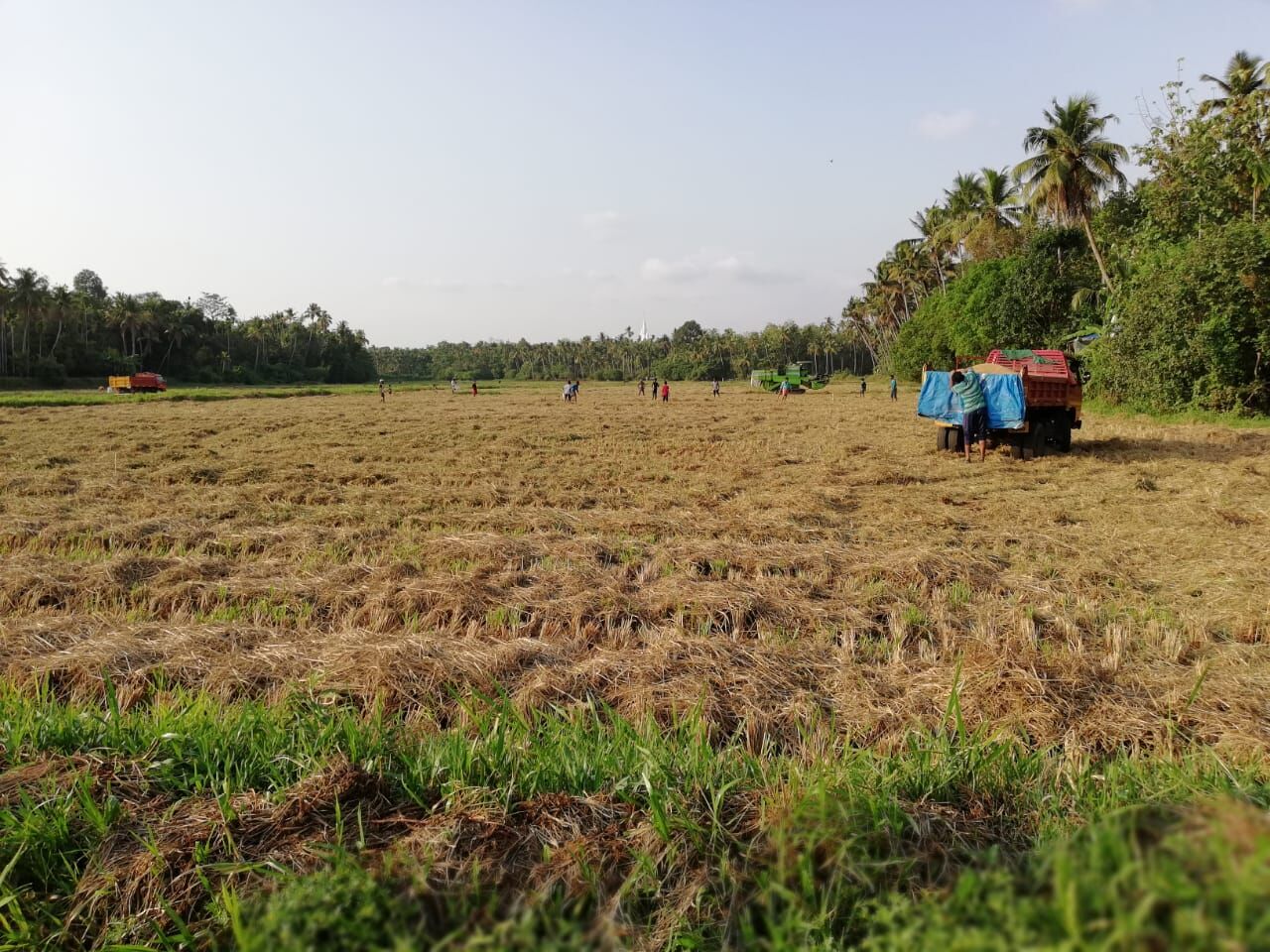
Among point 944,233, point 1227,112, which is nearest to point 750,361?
point 944,233

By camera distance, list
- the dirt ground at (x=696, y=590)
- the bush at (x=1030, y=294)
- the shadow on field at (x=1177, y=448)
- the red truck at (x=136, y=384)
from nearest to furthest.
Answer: the dirt ground at (x=696, y=590) < the shadow on field at (x=1177, y=448) < the bush at (x=1030, y=294) < the red truck at (x=136, y=384)

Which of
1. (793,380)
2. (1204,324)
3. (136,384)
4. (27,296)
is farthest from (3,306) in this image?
(1204,324)

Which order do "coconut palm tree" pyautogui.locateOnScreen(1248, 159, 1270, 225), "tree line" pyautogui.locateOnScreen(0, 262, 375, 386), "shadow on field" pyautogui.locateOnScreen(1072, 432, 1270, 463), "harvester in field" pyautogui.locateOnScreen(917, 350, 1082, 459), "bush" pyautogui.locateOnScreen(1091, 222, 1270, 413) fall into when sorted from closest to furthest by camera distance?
1. "harvester in field" pyautogui.locateOnScreen(917, 350, 1082, 459)
2. "shadow on field" pyautogui.locateOnScreen(1072, 432, 1270, 463)
3. "bush" pyautogui.locateOnScreen(1091, 222, 1270, 413)
4. "coconut palm tree" pyautogui.locateOnScreen(1248, 159, 1270, 225)
5. "tree line" pyautogui.locateOnScreen(0, 262, 375, 386)

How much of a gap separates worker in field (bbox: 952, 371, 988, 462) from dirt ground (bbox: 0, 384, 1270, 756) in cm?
89

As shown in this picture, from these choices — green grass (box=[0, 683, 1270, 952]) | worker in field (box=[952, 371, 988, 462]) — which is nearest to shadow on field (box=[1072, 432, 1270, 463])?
worker in field (box=[952, 371, 988, 462])

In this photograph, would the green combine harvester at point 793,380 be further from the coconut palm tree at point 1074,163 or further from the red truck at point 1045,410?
the red truck at point 1045,410

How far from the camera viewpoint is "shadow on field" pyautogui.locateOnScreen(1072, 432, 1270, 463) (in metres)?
12.3

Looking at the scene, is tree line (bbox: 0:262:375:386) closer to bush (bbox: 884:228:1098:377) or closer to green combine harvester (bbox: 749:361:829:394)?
green combine harvester (bbox: 749:361:829:394)

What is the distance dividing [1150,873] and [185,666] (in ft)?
14.0

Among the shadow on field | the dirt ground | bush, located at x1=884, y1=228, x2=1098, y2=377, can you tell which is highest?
bush, located at x1=884, y1=228, x2=1098, y2=377

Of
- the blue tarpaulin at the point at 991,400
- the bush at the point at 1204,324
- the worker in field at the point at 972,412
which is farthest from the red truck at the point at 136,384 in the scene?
the bush at the point at 1204,324

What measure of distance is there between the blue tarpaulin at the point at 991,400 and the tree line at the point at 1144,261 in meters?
8.22

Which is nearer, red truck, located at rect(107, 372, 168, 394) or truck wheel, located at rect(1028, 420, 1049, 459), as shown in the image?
truck wheel, located at rect(1028, 420, 1049, 459)

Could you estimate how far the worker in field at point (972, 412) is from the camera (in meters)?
12.5
